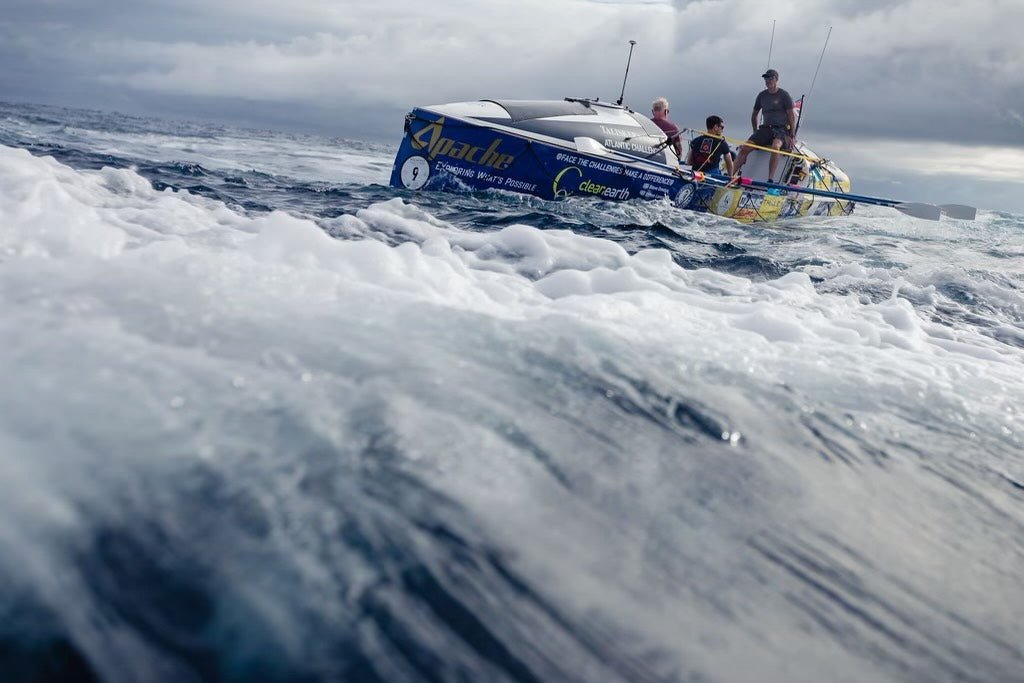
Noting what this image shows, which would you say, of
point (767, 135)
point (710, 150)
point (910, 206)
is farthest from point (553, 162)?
point (910, 206)

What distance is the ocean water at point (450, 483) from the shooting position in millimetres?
1206

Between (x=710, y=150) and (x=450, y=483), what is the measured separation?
10.7 m

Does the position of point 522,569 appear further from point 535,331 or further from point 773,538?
point 535,331

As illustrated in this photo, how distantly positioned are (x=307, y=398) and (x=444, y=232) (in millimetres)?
4013

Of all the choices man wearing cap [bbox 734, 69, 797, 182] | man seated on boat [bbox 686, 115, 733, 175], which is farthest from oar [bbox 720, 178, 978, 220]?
man wearing cap [bbox 734, 69, 797, 182]

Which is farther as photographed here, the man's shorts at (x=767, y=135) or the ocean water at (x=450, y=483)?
the man's shorts at (x=767, y=135)

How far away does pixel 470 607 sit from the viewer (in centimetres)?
129

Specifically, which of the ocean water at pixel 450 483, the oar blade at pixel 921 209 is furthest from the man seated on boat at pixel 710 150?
the ocean water at pixel 450 483

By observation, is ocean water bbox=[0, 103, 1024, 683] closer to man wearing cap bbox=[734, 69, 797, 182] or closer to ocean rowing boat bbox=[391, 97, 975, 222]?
ocean rowing boat bbox=[391, 97, 975, 222]

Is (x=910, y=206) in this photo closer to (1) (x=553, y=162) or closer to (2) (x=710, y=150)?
(2) (x=710, y=150)

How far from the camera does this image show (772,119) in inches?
465

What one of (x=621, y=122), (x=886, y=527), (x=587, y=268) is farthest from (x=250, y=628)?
(x=621, y=122)

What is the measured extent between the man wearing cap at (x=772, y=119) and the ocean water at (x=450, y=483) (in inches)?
375

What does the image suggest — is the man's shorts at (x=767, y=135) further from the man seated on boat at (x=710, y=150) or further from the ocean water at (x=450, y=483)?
the ocean water at (x=450, y=483)
